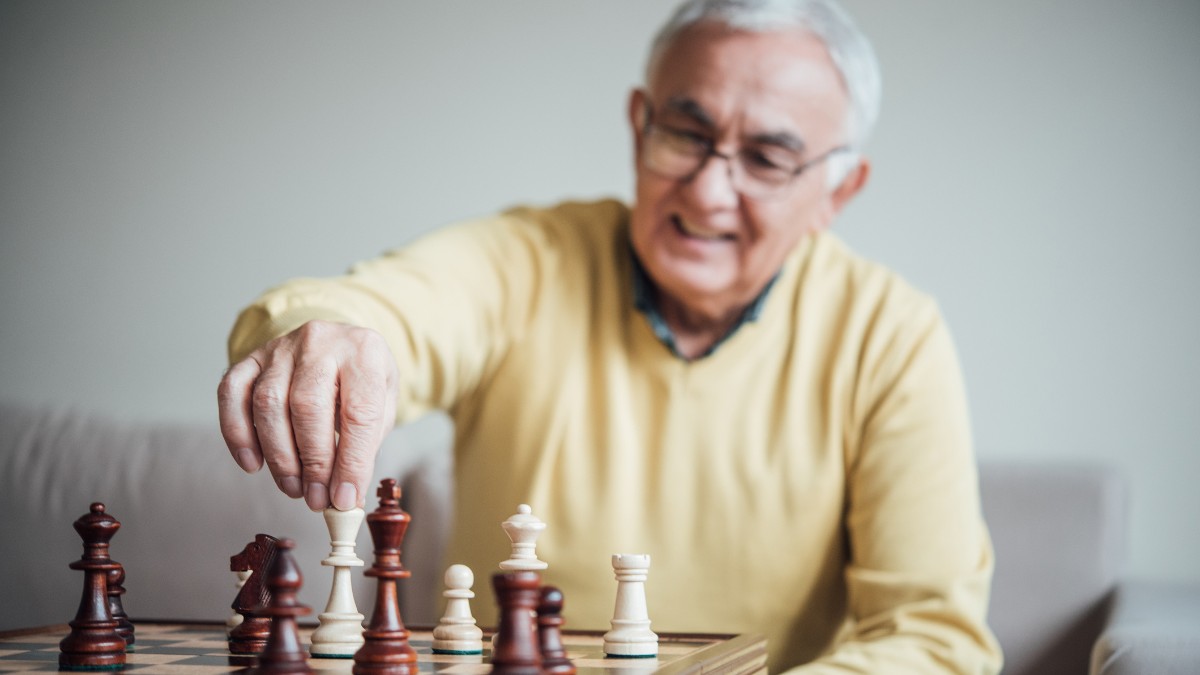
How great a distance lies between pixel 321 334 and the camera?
119cm

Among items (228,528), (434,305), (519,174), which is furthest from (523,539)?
(519,174)

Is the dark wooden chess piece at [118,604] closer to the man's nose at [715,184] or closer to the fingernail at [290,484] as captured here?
the fingernail at [290,484]

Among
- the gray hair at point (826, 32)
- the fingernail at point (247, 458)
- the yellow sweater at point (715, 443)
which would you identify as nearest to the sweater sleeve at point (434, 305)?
the yellow sweater at point (715, 443)

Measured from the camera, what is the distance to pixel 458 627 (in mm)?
1117

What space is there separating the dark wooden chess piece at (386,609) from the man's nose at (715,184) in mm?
921

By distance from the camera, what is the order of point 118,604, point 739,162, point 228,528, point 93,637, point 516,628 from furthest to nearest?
point 228,528 → point 739,162 → point 118,604 → point 93,637 → point 516,628

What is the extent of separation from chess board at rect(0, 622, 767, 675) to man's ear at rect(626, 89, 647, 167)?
884 millimetres

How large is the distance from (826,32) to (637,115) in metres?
0.33

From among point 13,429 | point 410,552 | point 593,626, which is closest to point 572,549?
point 593,626

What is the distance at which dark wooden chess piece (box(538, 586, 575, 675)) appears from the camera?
89 cm

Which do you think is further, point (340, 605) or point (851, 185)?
point (851, 185)

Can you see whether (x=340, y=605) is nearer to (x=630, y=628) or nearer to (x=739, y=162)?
(x=630, y=628)

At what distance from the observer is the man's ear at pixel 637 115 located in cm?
200

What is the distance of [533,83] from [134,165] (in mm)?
1023
